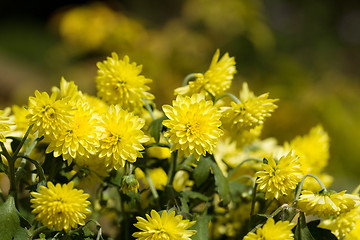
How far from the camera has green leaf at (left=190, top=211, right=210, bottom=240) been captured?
917 mm

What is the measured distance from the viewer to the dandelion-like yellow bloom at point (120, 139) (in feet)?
2.87

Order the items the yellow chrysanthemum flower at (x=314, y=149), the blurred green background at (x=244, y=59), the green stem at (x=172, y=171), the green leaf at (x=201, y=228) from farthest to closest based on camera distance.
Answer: the blurred green background at (x=244, y=59)
the yellow chrysanthemum flower at (x=314, y=149)
the green stem at (x=172, y=171)
the green leaf at (x=201, y=228)

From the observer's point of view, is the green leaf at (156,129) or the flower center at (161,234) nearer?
the flower center at (161,234)

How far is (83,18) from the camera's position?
5625 millimetres

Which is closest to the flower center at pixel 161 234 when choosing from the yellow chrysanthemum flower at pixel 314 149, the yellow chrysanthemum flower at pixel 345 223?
the yellow chrysanthemum flower at pixel 345 223

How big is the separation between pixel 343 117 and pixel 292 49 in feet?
7.19

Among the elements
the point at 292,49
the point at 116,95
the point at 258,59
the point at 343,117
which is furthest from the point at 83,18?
the point at 116,95

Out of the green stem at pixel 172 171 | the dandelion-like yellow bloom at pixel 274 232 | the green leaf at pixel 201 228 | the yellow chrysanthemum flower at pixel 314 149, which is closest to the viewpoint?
the dandelion-like yellow bloom at pixel 274 232

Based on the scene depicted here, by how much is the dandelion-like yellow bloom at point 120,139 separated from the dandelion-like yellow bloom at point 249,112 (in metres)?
0.21

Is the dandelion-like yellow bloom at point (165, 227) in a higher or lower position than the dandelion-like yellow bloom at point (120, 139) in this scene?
lower

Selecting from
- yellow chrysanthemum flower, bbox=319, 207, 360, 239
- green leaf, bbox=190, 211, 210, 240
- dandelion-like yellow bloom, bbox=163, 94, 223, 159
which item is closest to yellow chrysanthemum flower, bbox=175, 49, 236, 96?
dandelion-like yellow bloom, bbox=163, 94, 223, 159

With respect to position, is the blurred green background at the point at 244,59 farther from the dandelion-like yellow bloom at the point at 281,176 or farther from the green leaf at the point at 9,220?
the green leaf at the point at 9,220

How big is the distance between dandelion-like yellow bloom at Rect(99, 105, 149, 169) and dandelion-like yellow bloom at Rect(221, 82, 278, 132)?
21cm

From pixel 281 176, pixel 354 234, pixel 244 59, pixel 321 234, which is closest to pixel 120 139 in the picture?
pixel 281 176
